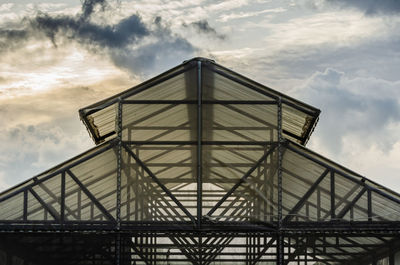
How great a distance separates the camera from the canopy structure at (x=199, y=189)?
22000 mm

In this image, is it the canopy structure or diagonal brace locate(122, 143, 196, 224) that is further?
the canopy structure

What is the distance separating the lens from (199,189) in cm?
2198

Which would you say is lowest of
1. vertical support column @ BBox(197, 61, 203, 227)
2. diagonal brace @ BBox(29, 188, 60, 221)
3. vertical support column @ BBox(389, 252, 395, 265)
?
vertical support column @ BBox(389, 252, 395, 265)

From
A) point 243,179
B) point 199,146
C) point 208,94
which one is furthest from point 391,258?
point 208,94

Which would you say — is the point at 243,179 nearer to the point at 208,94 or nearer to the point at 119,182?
the point at 208,94

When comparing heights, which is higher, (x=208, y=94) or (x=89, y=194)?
(x=208, y=94)

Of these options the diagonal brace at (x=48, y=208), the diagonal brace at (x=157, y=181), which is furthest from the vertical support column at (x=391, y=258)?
the diagonal brace at (x=48, y=208)

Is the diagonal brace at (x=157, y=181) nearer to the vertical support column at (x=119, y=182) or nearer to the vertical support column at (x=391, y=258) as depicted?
the vertical support column at (x=119, y=182)

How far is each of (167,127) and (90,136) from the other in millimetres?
3976

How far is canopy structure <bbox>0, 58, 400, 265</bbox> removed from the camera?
72.2 ft

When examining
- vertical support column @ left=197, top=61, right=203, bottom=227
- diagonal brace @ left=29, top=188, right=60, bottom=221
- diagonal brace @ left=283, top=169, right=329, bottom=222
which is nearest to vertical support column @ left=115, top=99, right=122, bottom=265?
diagonal brace @ left=29, top=188, right=60, bottom=221

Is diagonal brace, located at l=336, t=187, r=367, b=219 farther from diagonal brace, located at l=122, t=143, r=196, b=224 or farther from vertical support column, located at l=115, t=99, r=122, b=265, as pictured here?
vertical support column, located at l=115, t=99, r=122, b=265

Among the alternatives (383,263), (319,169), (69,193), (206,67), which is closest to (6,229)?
(69,193)

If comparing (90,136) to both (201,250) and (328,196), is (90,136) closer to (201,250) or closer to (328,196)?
(201,250)
